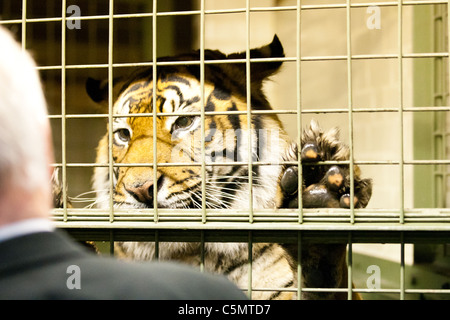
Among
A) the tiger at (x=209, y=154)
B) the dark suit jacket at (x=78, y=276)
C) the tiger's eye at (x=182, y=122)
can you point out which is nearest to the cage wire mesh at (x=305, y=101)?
the tiger at (x=209, y=154)

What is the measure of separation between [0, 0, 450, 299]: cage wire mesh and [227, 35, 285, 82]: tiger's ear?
0.26 feet

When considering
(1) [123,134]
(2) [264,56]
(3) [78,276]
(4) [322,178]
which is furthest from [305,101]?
(3) [78,276]

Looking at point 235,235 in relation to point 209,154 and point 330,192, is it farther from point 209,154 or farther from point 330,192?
point 209,154

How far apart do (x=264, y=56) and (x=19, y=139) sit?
2.10 metres

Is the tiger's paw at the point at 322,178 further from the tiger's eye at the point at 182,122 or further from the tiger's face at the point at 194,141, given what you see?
the tiger's eye at the point at 182,122

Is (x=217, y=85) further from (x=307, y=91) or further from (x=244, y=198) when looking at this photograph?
(x=307, y=91)

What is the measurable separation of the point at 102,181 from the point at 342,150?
150 centimetres

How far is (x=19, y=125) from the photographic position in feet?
2.89

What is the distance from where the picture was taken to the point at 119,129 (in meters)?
3.02

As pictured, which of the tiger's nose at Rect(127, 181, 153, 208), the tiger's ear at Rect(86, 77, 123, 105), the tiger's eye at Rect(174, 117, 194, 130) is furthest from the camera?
the tiger's ear at Rect(86, 77, 123, 105)

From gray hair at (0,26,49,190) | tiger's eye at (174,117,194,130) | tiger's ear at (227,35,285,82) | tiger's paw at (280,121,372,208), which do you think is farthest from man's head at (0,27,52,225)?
tiger's ear at (227,35,285,82)

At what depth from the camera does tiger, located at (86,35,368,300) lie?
106 inches

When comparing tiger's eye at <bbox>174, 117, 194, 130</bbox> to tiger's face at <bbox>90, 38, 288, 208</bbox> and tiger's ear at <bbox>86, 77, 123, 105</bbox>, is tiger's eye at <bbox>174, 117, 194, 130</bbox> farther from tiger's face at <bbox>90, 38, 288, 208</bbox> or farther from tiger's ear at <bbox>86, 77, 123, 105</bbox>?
tiger's ear at <bbox>86, 77, 123, 105</bbox>

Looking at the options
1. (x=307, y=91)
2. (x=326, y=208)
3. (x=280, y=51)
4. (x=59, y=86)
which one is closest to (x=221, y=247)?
(x=326, y=208)
